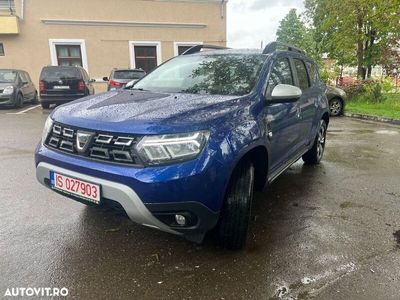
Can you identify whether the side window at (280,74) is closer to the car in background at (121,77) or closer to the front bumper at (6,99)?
the car in background at (121,77)

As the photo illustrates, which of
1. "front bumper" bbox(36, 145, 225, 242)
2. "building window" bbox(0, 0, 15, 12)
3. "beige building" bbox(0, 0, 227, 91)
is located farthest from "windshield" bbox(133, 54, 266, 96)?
"building window" bbox(0, 0, 15, 12)

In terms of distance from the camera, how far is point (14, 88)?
38.8 ft

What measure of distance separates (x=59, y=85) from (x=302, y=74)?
958 cm

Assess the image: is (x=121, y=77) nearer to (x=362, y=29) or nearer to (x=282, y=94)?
(x=282, y=94)

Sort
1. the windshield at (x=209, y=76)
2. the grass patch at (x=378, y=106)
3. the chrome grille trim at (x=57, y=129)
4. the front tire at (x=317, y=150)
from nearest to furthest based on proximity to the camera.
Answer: the chrome grille trim at (x=57, y=129) < the windshield at (x=209, y=76) < the front tire at (x=317, y=150) < the grass patch at (x=378, y=106)

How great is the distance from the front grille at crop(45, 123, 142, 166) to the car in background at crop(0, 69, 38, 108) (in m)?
10.7

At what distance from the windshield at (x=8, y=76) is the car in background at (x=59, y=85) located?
4.80 ft

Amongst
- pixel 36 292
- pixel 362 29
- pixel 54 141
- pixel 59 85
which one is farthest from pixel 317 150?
pixel 362 29

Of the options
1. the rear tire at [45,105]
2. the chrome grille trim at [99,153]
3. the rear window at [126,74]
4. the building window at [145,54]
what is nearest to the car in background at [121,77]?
the rear window at [126,74]

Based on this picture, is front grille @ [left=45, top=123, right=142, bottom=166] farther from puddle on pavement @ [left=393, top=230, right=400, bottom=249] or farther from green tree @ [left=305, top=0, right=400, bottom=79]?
green tree @ [left=305, top=0, right=400, bottom=79]

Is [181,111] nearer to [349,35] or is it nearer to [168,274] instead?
[168,274]

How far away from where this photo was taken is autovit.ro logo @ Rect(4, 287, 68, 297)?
88.5 inches

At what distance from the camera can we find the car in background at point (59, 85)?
1147cm

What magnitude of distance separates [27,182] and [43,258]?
1.98 m
